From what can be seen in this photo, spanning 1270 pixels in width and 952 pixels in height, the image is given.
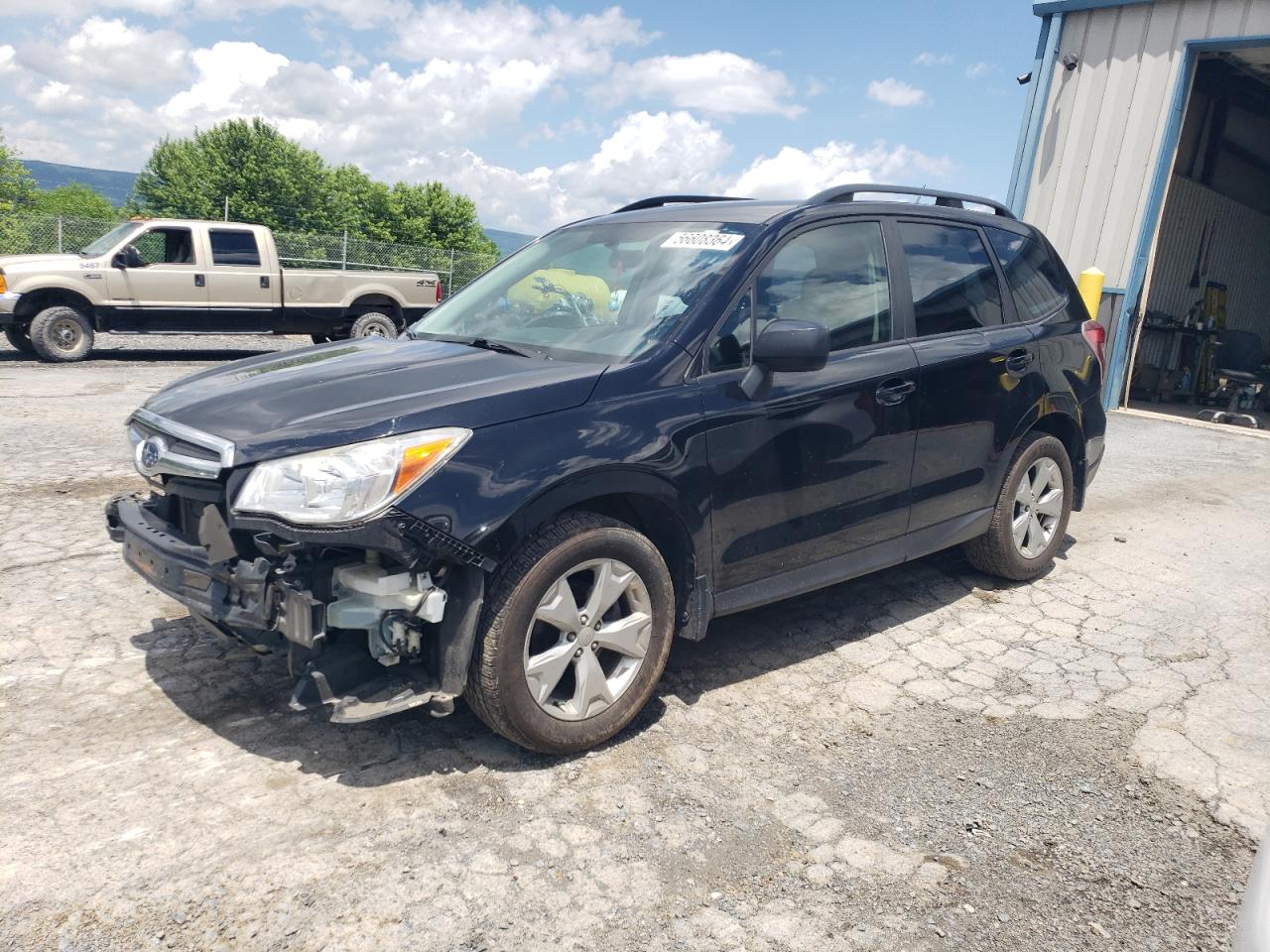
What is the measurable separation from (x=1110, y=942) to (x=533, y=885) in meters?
1.46

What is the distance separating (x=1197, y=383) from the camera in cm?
1656

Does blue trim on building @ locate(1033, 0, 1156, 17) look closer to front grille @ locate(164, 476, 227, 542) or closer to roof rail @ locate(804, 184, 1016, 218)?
roof rail @ locate(804, 184, 1016, 218)

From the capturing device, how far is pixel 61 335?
1223 centimetres

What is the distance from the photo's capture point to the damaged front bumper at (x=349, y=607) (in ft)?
8.77

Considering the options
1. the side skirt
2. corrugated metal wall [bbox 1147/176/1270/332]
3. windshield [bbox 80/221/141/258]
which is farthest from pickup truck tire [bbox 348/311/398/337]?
corrugated metal wall [bbox 1147/176/1270/332]

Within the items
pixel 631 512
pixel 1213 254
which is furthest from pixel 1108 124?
pixel 631 512

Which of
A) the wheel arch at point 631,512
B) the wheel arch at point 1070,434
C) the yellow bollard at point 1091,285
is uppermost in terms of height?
the yellow bollard at point 1091,285

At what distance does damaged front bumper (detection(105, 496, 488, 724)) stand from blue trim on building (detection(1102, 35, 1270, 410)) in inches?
450

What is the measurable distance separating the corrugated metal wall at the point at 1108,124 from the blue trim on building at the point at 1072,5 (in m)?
A: 0.10

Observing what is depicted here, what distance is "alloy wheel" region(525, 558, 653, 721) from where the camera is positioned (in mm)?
2984

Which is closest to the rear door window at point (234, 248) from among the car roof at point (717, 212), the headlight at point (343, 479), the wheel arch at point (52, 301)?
the wheel arch at point (52, 301)

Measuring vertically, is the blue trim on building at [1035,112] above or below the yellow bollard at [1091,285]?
above

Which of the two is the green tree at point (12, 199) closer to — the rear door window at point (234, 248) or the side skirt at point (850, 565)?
the rear door window at point (234, 248)

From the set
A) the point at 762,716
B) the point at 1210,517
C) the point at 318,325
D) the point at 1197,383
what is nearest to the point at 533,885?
the point at 762,716
